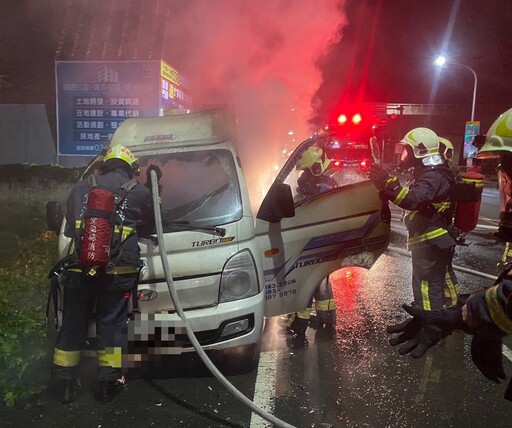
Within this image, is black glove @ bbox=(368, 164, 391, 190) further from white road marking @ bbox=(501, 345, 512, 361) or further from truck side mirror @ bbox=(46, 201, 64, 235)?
truck side mirror @ bbox=(46, 201, 64, 235)

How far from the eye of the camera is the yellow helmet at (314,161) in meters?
5.11

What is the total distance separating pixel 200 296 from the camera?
336 cm

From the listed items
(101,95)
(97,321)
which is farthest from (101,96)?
(97,321)

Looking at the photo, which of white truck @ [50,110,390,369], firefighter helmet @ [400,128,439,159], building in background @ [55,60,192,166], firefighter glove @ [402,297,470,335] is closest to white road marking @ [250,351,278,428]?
white truck @ [50,110,390,369]

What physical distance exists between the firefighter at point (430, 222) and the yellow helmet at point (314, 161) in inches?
45.6

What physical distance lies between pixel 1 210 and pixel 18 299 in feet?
24.7

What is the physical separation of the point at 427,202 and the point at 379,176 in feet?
1.71

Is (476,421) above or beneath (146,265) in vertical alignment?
beneath

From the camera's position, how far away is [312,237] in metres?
3.96

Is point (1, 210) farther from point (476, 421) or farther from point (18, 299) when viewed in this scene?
point (476, 421)

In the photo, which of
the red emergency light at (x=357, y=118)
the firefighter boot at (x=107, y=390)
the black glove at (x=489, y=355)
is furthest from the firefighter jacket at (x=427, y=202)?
the firefighter boot at (x=107, y=390)

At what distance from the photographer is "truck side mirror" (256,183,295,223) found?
358cm

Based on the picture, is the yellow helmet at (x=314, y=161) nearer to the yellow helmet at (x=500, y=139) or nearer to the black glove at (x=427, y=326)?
the yellow helmet at (x=500, y=139)

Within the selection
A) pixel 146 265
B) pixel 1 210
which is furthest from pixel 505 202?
pixel 1 210
